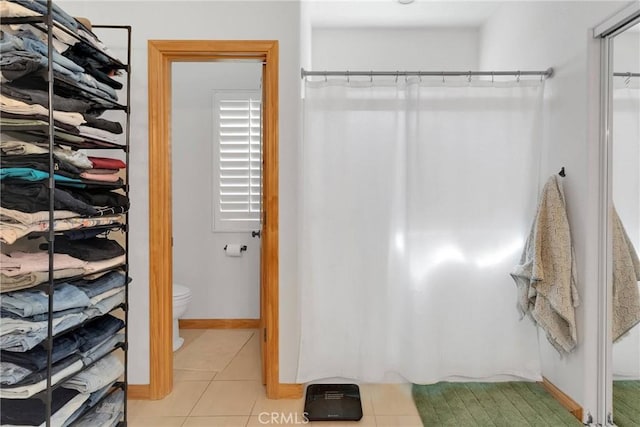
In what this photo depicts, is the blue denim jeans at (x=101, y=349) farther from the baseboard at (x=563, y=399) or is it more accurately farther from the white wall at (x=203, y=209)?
the baseboard at (x=563, y=399)

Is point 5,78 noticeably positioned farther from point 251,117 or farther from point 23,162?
point 251,117

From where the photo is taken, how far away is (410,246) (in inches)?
105

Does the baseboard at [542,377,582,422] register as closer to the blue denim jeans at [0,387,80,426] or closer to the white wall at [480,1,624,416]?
the white wall at [480,1,624,416]

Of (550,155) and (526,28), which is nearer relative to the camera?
(550,155)

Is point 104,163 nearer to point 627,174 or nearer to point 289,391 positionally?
point 289,391

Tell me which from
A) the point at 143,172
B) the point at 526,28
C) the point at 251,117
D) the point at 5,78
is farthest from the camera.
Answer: the point at 251,117

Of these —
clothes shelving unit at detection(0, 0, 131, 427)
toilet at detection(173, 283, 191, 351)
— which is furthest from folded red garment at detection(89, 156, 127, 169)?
toilet at detection(173, 283, 191, 351)

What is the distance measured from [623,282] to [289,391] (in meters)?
1.90

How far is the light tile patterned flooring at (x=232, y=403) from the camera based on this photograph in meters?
2.32

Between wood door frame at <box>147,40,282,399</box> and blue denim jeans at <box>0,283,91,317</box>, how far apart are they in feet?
2.76

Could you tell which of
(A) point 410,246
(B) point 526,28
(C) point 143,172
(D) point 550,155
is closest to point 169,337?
(C) point 143,172

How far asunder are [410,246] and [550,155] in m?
1.02

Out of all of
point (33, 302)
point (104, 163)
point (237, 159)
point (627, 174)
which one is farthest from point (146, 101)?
point (627, 174)

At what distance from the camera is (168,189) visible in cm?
257
